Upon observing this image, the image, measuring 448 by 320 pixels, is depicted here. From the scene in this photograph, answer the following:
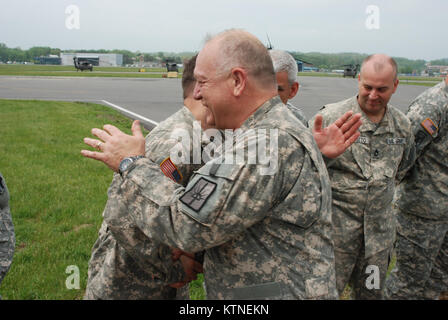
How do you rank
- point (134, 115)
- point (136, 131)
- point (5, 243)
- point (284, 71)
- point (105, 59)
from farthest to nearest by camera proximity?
point (105, 59) → point (134, 115) → point (284, 71) → point (5, 243) → point (136, 131)

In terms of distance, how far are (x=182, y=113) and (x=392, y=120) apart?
192 centimetres

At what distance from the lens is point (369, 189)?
10.8 ft

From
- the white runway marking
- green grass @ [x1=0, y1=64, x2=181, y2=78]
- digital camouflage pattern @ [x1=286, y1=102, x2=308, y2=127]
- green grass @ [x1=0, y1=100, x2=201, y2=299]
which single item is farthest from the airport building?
digital camouflage pattern @ [x1=286, y1=102, x2=308, y2=127]

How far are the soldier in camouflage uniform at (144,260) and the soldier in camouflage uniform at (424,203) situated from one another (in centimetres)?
245

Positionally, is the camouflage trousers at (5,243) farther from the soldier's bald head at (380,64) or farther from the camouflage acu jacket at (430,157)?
the camouflage acu jacket at (430,157)

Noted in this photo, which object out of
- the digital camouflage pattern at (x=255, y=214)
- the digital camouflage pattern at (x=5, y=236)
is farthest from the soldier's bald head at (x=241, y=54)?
the digital camouflage pattern at (x=5, y=236)

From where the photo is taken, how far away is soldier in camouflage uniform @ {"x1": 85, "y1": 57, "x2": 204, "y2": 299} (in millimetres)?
2029

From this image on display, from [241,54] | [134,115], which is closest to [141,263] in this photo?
[241,54]

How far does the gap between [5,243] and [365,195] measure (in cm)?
255

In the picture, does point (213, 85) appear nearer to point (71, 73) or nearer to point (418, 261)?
point (418, 261)

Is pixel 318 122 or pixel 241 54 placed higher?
pixel 241 54

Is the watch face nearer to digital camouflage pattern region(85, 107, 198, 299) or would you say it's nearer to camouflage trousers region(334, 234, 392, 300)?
digital camouflage pattern region(85, 107, 198, 299)

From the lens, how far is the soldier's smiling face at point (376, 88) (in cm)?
336
